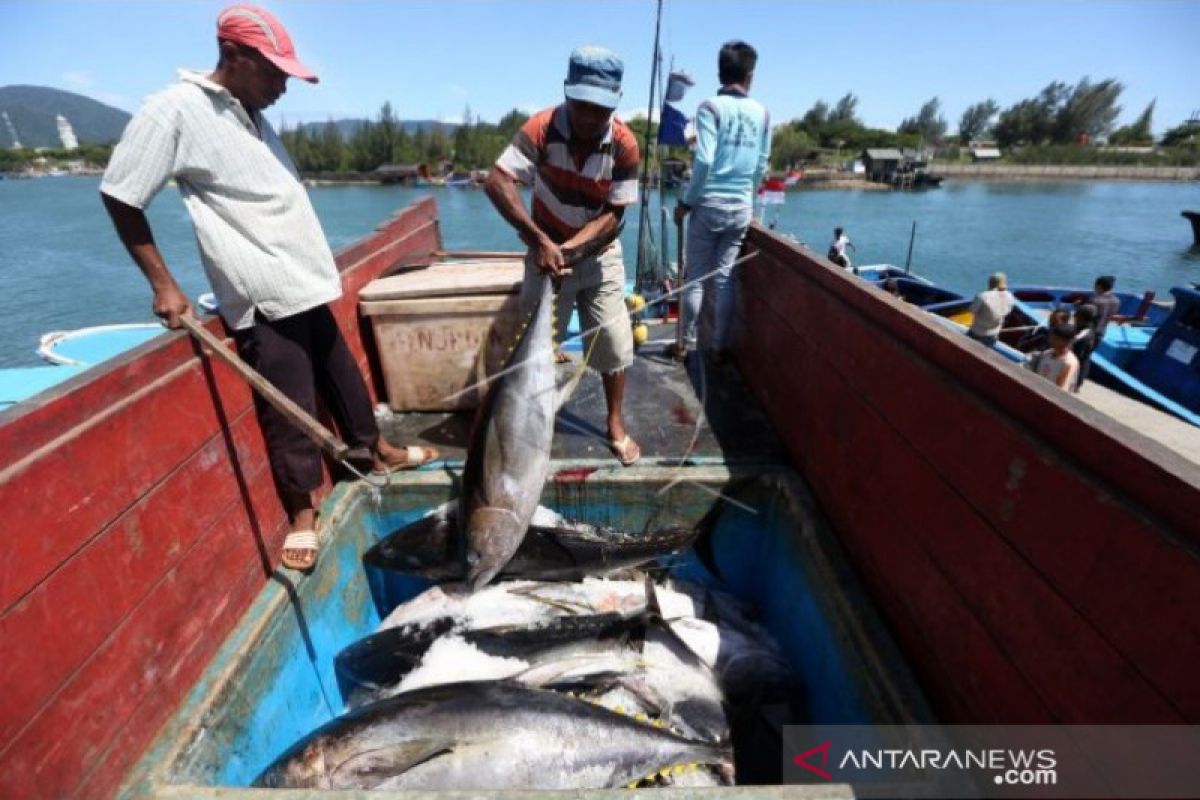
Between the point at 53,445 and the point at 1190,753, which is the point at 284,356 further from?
the point at 1190,753

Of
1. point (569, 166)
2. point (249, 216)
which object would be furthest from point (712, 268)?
point (249, 216)

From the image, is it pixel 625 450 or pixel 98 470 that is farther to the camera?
pixel 625 450

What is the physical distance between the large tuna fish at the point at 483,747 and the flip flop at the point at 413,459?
1.54 metres

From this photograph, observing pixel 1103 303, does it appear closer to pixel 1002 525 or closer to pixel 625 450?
pixel 625 450

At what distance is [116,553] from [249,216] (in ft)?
4.81

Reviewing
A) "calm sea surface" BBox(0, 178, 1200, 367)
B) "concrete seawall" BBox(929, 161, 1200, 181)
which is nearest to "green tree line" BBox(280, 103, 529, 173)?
"calm sea surface" BBox(0, 178, 1200, 367)

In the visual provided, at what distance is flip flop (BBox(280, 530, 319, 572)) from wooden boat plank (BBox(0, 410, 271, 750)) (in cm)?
46

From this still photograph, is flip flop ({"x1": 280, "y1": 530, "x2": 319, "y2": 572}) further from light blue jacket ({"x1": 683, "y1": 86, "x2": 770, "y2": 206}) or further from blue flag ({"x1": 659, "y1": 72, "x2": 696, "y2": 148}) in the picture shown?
blue flag ({"x1": 659, "y1": 72, "x2": 696, "y2": 148})

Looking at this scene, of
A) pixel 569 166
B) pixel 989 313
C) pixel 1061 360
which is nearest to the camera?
pixel 569 166

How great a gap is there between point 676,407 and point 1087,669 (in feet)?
10.2

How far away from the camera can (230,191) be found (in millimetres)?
2502

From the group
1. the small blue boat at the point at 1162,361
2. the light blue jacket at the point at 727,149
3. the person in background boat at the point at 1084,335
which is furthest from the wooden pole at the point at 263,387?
the small blue boat at the point at 1162,361

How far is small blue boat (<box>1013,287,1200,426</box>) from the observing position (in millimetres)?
9117

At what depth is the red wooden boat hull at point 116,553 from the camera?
1674 mm
